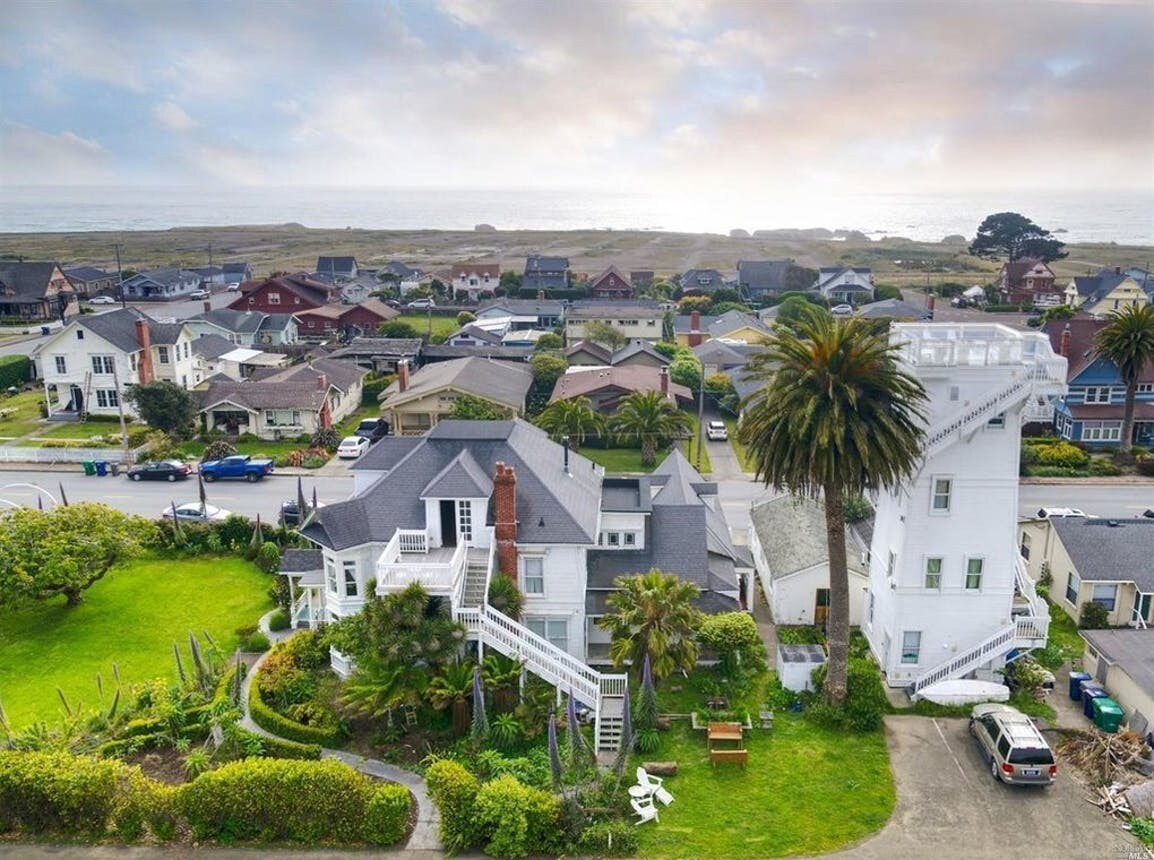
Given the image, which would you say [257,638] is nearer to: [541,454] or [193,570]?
[193,570]

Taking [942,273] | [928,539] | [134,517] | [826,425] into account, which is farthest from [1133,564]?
[942,273]

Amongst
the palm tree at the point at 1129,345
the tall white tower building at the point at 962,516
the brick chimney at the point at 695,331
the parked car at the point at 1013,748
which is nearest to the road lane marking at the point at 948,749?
the parked car at the point at 1013,748

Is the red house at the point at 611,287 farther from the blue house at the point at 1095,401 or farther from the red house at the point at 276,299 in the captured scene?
the blue house at the point at 1095,401

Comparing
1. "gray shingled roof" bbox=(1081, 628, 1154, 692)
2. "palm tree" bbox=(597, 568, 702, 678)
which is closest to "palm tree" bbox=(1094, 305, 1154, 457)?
"gray shingled roof" bbox=(1081, 628, 1154, 692)

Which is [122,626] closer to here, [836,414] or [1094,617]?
[836,414]

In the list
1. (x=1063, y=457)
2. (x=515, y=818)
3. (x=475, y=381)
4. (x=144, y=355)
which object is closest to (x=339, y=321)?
(x=144, y=355)

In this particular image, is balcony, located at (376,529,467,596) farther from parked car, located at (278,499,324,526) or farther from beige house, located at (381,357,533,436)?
beige house, located at (381,357,533,436)

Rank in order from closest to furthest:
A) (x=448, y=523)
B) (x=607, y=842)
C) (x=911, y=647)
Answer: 1. (x=607, y=842)
2. (x=911, y=647)
3. (x=448, y=523)
